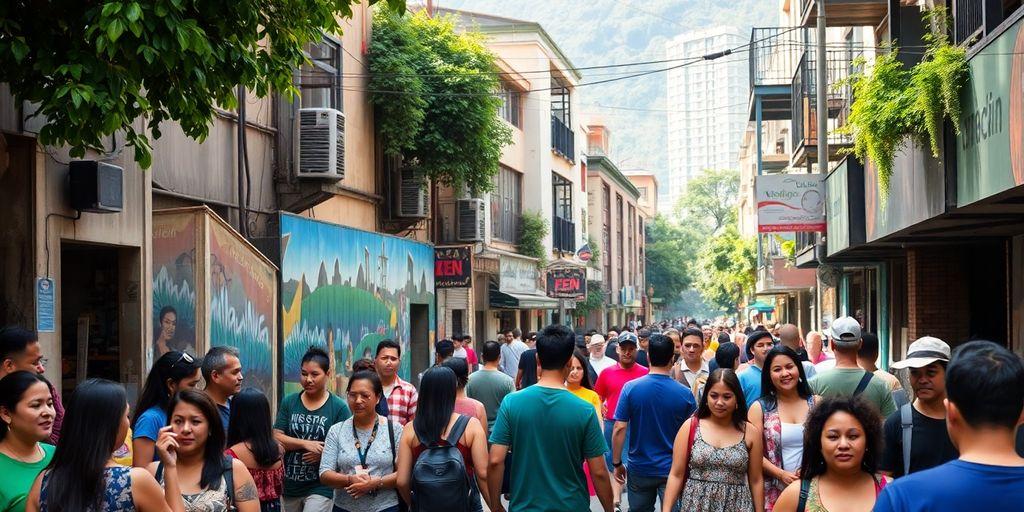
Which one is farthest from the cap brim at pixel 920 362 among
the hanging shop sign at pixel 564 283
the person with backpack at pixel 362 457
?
the hanging shop sign at pixel 564 283

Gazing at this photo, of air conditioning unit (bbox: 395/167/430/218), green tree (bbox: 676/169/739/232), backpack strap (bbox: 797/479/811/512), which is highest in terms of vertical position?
green tree (bbox: 676/169/739/232)

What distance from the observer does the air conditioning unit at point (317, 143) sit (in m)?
18.9

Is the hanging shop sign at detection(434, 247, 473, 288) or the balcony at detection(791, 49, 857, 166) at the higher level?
the balcony at detection(791, 49, 857, 166)

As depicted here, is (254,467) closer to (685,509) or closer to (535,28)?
(685,509)

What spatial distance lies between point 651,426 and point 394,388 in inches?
73.2

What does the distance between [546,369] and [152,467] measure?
7.27 ft

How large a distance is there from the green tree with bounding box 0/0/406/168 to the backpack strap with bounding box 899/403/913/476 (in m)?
4.81

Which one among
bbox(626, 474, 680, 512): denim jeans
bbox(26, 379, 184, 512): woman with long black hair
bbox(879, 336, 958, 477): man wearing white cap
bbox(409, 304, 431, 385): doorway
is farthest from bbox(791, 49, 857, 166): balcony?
bbox(26, 379, 184, 512): woman with long black hair

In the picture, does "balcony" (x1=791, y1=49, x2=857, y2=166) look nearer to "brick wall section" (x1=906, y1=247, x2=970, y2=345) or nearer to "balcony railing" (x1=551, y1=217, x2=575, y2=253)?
"brick wall section" (x1=906, y1=247, x2=970, y2=345)

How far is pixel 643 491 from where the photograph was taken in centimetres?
900

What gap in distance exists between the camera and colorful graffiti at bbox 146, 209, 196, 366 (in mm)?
14109

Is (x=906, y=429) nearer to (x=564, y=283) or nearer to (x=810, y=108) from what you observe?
(x=810, y=108)

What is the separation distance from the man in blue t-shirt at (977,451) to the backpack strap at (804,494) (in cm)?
183

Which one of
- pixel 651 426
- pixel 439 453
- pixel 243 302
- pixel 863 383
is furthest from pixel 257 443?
pixel 243 302
